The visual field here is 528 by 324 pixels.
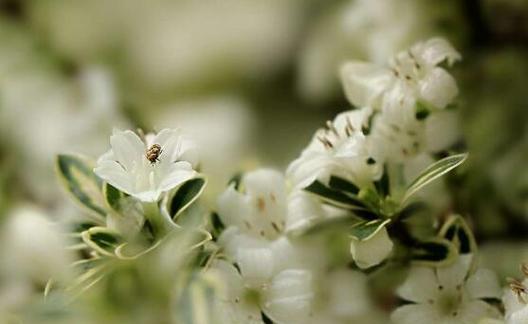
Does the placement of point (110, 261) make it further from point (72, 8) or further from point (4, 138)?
point (72, 8)

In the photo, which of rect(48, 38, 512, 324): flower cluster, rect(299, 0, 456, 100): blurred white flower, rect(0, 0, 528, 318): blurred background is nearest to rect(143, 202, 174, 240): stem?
rect(48, 38, 512, 324): flower cluster

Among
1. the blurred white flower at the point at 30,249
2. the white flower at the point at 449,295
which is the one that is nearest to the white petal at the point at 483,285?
the white flower at the point at 449,295

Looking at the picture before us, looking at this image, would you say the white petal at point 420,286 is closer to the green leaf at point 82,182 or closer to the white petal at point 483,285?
the white petal at point 483,285

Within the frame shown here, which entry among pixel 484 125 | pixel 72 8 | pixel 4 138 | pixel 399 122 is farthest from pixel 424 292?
pixel 72 8

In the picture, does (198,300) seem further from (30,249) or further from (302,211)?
(30,249)

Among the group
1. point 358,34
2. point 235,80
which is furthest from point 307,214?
point 235,80
